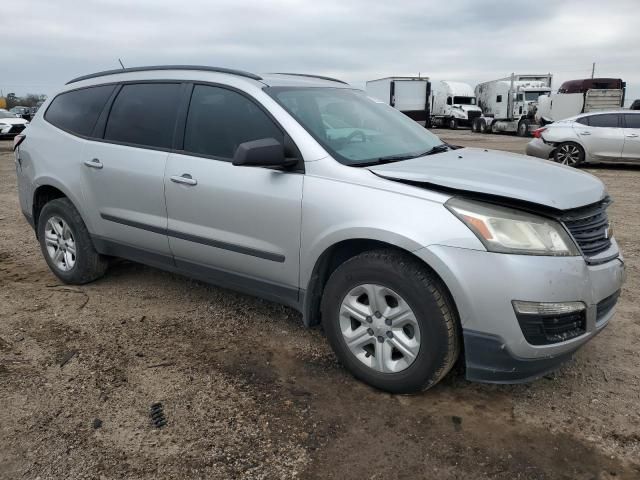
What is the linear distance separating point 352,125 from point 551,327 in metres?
1.72

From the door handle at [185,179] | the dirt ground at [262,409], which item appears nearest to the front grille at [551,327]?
the dirt ground at [262,409]

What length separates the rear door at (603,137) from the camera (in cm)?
1240

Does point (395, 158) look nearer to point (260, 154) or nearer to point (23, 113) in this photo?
point (260, 154)

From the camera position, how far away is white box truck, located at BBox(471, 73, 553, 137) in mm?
28413

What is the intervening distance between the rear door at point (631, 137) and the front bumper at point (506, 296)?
441 inches

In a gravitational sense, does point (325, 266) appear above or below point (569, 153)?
above

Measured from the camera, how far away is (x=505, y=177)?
2.87 metres

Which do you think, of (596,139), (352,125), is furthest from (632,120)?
(352,125)

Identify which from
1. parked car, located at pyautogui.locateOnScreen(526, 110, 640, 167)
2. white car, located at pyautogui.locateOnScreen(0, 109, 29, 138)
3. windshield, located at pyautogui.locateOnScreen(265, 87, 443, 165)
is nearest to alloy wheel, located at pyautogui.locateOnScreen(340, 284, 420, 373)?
windshield, located at pyautogui.locateOnScreen(265, 87, 443, 165)

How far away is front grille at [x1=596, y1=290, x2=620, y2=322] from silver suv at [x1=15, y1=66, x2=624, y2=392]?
0.05ft

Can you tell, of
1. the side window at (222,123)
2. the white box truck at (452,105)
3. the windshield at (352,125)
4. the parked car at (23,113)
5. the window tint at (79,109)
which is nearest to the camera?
the windshield at (352,125)

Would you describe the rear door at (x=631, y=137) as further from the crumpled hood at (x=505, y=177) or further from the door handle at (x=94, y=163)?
the door handle at (x=94, y=163)

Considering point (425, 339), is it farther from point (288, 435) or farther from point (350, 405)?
point (288, 435)

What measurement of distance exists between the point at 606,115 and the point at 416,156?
11.1m
